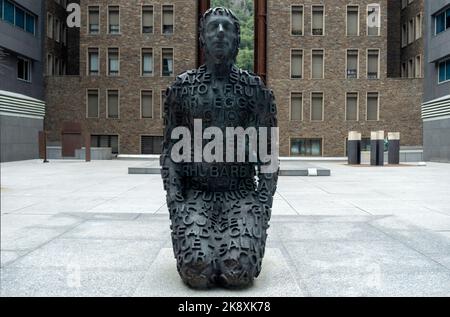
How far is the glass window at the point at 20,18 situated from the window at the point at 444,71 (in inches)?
1063

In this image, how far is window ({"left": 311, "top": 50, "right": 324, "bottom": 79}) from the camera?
39.4 meters

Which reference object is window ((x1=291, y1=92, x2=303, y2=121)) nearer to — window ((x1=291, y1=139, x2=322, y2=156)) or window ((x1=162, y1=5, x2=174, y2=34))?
window ((x1=291, y1=139, x2=322, y2=156))

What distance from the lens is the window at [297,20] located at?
129ft

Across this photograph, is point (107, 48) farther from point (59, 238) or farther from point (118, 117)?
point (59, 238)

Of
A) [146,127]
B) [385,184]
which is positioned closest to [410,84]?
Answer: [146,127]

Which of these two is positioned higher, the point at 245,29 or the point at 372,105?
the point at 245,29

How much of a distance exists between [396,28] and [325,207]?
126 ft

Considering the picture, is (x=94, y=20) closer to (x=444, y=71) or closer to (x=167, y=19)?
(x=167, y=19)

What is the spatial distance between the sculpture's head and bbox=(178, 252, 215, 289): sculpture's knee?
70.8 inches

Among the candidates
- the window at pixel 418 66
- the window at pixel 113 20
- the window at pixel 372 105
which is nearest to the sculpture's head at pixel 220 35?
the window at pixel 372 105

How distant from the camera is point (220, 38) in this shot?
15.2 feet

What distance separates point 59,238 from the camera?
21.4 ft

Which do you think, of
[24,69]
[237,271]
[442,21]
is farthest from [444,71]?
[237,271]

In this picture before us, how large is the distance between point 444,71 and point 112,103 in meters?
24.1
